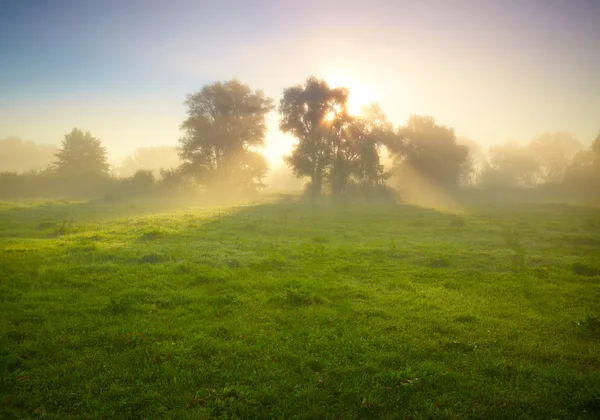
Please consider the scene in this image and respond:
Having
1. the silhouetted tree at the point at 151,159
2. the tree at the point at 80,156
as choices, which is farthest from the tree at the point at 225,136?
the silhouetted tree at the point at 151,159

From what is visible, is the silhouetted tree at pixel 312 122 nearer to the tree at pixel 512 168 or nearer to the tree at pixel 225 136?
the tree at pixel 225 136

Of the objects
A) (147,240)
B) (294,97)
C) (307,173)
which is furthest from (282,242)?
(294,97)

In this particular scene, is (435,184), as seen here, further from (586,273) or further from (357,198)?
(586,273)

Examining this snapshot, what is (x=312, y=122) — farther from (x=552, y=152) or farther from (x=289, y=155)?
(x=552, y=152)

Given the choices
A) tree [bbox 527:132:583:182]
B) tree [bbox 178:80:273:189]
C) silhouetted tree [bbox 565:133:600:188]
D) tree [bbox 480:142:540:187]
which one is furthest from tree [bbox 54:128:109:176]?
tree [bbox 527:132:583:182]

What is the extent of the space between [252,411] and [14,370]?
5.49 metres

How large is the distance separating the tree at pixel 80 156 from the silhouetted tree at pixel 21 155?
8693 centimetres

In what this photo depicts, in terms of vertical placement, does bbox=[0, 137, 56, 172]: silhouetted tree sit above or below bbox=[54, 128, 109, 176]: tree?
above

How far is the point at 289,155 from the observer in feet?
196

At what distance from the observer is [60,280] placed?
13156 mm

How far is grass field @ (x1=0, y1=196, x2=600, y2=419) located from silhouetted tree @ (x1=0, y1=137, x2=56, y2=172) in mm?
160592

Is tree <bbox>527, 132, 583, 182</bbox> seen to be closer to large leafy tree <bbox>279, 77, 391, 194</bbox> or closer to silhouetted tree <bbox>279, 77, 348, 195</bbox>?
large leafy tree <bbox>279, 77, 391, 194</bbox>

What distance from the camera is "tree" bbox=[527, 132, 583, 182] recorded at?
119000 millimetres

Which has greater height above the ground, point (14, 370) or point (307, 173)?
point (307, 173)
